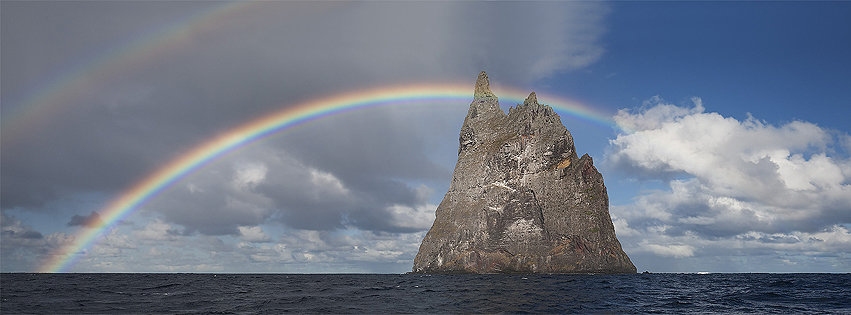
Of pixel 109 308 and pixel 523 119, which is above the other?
pixel 523 119

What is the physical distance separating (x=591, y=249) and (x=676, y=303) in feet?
422

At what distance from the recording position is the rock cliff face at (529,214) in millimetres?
173625

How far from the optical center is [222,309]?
44906 millimetres

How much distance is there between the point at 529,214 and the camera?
589 feet

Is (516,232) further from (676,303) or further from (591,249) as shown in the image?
(676,303)

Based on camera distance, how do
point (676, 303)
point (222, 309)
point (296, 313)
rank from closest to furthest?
point (296, 313) < point (222, 309) < point (676, 303)

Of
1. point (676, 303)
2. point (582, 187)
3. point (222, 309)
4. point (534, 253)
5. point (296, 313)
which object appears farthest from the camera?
point (582, 187)

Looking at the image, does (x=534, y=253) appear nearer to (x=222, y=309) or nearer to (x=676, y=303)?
(x=676, y=303)

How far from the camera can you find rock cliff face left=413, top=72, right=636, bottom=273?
6836 inches

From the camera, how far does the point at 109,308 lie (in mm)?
45500

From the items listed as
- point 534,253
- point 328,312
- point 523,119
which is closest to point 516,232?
point 534,253

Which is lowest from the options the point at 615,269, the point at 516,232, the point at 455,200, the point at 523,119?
the point at 615,269

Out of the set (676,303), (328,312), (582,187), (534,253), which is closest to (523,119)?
(582,187)

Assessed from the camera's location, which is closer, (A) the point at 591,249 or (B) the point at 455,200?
(A) the point at 591,249
